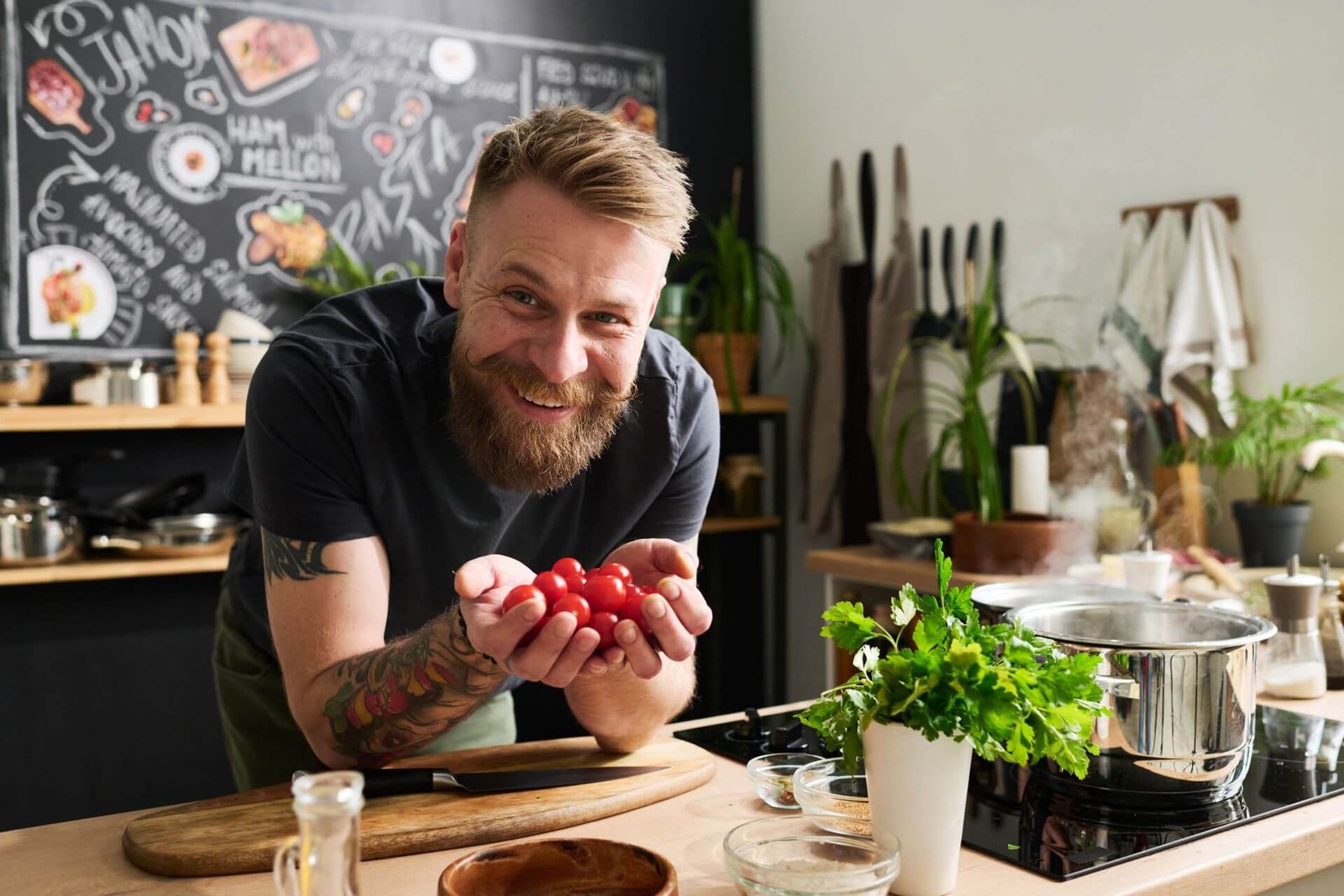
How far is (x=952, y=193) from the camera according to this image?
350 cm

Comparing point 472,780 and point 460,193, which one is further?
point 460,193

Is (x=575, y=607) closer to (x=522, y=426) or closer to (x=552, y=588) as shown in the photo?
(x=552, y=588)

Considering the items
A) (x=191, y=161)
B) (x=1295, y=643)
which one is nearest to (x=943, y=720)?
(x=1295, y=643)

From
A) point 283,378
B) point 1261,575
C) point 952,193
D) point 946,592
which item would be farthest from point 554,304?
point 952,193

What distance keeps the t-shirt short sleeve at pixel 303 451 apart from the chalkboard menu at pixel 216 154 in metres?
2.00

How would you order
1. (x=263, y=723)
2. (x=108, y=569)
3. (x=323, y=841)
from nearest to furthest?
(x=323, y=841), (x=263, y=723), (x=108, y=569)

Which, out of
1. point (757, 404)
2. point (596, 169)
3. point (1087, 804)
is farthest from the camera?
point (757, 404)

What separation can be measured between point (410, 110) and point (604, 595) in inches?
113

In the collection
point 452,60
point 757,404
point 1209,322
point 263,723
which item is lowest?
point 263,723

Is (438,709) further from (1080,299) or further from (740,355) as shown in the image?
(740,355)

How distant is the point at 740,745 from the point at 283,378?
0.70 meters

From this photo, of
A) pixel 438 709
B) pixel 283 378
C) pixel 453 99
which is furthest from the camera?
pixel 453 99

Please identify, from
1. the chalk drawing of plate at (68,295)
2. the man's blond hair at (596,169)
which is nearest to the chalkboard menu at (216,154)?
the chalk drawing of plate at (68,295)

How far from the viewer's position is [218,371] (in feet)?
10.4
